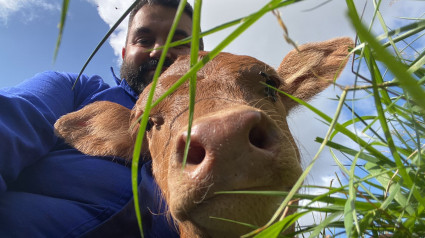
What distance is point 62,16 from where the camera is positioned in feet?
1.71

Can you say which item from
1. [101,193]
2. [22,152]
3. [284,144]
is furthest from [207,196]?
[22,152]

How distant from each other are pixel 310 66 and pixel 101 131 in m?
2.41

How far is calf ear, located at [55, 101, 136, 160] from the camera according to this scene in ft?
11.0

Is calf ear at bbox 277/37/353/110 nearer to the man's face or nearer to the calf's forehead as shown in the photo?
the calf's forehead

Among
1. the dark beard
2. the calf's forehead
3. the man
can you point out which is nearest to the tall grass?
the calf's forehead

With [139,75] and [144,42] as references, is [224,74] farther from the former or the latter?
[144,42]

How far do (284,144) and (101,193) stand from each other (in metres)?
1.78

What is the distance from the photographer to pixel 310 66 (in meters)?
3.66

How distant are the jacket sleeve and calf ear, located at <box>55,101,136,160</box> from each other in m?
0.23

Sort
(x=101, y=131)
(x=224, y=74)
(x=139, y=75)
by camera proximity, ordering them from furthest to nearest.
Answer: (x=139, y=75)
(x=101, y=131)
(x=224, y=74)

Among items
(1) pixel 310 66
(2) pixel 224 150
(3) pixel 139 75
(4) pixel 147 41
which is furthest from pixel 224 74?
(4) pixel 147 41

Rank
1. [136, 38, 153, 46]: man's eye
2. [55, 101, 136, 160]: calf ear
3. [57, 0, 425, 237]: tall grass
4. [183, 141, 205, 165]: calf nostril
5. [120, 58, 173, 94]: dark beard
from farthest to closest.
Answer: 1. [136, 38, 153, 46]: man's eye
2. [120, 58, 173, 94]: dark beard
3. [55, 101, 136, 160]: calf ear
4. [183, 141, 205, 165]: calf nostril
5. [57, 0, 425, 237]: tall grass

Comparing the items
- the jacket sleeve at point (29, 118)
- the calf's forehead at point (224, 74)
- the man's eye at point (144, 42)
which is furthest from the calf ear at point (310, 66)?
the jacket sleeve at point (29, 118)

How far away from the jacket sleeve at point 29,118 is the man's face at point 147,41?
1.17m
